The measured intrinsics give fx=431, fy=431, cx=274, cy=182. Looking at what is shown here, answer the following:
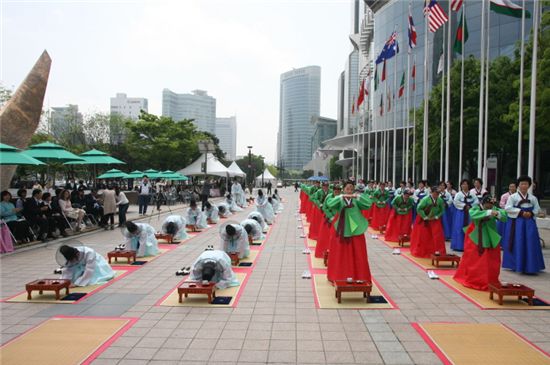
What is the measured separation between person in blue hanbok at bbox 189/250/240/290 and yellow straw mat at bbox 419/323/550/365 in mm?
3381

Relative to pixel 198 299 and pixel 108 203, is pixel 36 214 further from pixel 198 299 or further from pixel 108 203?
pixel 198 299

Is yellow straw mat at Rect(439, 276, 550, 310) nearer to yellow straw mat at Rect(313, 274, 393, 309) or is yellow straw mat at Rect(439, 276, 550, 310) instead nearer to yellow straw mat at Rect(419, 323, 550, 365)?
yellow straw mat at Rect(419, 323, 550, 365)

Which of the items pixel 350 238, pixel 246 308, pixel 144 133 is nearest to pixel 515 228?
pixel 350 238

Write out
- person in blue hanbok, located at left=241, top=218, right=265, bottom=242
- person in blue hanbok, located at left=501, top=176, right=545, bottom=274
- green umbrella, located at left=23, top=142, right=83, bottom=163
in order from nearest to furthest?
person in blue hanbok, located at left=501, top=176, right=545, bottom=274 → person in blue hanbok, located at left=241, top=218, right=265, bottom=242 → green umbrella, located at left=23, top=142, right=83, bottom=163

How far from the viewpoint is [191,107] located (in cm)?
11256

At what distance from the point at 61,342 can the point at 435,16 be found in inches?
647

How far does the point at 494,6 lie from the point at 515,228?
7919 millimetres

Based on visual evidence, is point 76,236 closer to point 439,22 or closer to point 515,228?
point 515,228

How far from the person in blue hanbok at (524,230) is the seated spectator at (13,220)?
12.2 meters

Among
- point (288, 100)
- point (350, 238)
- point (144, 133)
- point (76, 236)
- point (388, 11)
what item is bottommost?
point (76, 236)

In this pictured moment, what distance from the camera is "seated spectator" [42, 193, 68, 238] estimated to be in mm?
12987

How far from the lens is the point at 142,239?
1068 centimetres

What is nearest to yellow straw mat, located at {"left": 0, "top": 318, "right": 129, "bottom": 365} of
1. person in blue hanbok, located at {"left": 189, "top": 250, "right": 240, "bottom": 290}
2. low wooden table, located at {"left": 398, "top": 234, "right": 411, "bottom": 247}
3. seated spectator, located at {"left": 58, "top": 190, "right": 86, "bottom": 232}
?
person in blue hanbok, located at {"left": 189, "top": 250, "right": 240, "bottom": 290}

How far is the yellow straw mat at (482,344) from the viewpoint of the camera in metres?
4.66
